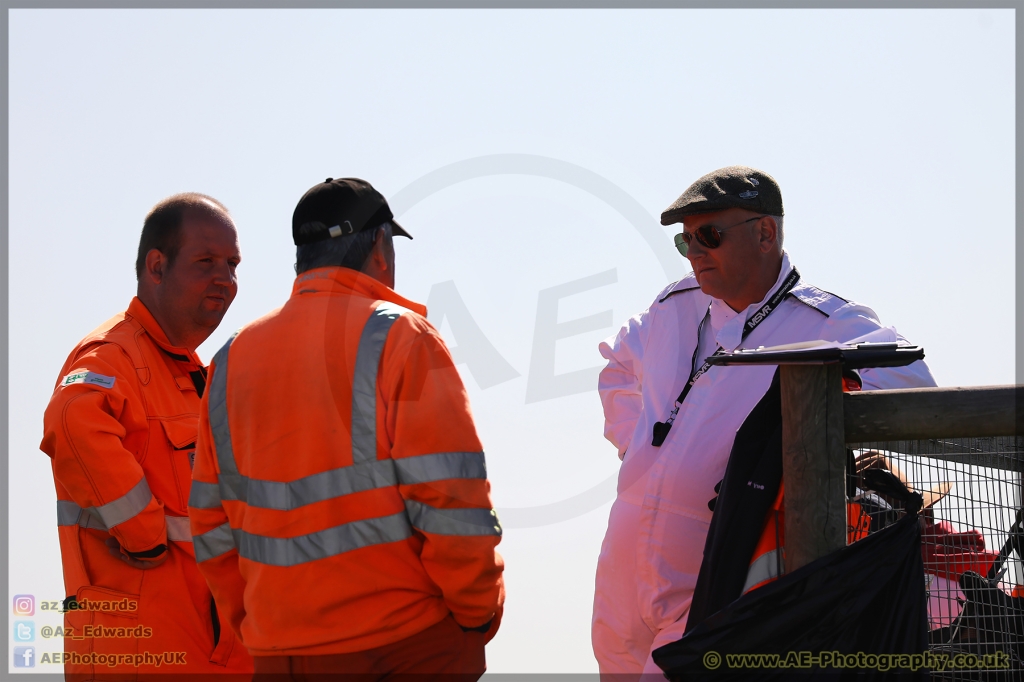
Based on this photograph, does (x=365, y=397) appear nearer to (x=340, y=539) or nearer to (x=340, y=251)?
(x=340, y=539)

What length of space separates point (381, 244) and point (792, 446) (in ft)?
4.65

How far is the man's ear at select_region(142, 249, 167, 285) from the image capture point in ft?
13.8

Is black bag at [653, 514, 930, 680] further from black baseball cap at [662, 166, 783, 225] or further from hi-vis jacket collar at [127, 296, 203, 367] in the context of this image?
hi-vis jacket collar at [127, 296, 203, 367]

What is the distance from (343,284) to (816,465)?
59.9 inches

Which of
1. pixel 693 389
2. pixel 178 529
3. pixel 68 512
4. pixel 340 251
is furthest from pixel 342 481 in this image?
pixel 68 512

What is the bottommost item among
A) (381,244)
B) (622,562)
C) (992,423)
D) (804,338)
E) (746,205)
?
(622,562)

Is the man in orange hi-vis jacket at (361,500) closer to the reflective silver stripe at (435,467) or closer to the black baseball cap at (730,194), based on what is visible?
the reflective silver stripe at (435,467)

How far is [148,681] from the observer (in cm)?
371

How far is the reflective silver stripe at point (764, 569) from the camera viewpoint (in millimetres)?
3053

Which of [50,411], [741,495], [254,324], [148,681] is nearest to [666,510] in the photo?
[741,495]

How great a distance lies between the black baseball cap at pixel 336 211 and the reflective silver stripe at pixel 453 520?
2.92 ft

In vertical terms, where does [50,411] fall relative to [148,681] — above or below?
above

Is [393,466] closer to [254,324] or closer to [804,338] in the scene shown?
[254,324]

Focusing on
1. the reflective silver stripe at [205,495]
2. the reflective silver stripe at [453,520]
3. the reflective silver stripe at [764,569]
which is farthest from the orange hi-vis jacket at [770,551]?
the reflective silver stripe at [205,495]
